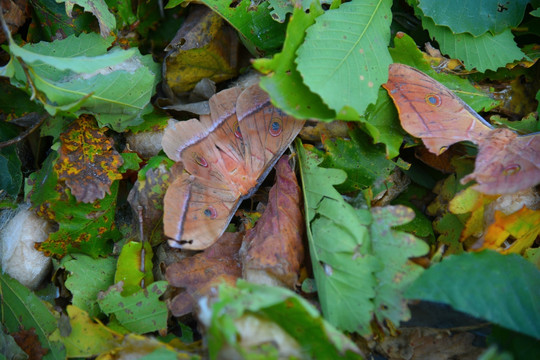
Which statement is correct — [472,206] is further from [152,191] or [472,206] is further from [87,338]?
[87,338]

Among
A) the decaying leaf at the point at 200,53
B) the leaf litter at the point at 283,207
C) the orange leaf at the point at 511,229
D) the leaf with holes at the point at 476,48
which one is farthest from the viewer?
the decaying leaf at the point at 200,53

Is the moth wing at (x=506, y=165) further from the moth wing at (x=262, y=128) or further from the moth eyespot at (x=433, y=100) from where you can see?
the moth wing at (x=262, y=128)

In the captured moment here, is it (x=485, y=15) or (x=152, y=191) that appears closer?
(x=152, y=191)

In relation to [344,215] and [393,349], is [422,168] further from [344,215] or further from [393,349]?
[393,349]

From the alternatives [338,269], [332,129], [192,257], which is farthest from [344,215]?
[192,257]

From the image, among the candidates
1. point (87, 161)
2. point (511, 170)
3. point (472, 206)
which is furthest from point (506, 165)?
point (87, 161)

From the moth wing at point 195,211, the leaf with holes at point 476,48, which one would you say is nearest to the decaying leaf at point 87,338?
the moth wing at point 195,211

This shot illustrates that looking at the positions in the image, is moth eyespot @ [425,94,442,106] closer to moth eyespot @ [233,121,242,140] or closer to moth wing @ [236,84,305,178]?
moth wing @ [236,84,305,178]
